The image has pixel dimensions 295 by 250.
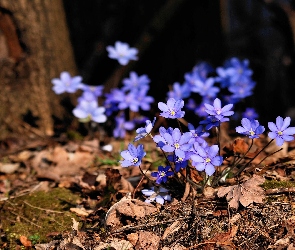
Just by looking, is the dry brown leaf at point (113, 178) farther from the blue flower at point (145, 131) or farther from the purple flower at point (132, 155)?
the blue flower at point (145, 131)

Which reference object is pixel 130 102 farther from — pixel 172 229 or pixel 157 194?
pixel 172 229

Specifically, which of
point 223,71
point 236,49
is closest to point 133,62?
point 223,71

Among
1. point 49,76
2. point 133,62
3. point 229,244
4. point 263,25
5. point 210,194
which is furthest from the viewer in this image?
point 263,25

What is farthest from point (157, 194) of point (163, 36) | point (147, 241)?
point (163, 36)

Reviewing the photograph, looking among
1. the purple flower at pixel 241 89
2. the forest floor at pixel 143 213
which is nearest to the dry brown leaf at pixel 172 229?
the forest floor at pixel 143 213

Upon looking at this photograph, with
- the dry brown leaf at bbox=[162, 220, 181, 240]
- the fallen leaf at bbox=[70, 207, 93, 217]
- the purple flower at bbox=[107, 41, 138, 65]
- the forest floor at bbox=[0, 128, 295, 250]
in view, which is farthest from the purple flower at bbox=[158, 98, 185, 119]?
the purple flower at bbox=[107, 41, 138, 65]

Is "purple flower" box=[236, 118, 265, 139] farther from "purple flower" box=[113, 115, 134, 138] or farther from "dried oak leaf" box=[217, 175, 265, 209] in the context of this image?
"purple flower" box=[113, 115, 134, 138]

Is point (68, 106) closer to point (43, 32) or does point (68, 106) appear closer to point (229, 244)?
point (43, 32)
